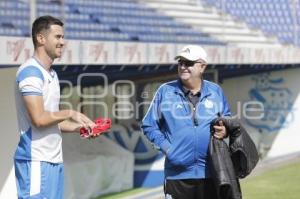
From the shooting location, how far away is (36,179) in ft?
12.2

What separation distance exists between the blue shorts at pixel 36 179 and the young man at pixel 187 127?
3.15 feet

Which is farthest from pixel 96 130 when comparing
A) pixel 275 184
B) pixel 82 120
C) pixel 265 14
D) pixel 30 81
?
pixel 265 14

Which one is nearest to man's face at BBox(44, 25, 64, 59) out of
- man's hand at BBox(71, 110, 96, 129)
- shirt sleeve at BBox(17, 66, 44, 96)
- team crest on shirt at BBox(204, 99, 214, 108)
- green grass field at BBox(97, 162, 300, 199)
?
shirt sleeve at BBox(17, 66, 44, 96)

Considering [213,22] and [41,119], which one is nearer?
[41,119]

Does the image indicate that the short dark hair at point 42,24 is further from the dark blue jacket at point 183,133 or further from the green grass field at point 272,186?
the green grass field at point 272,186

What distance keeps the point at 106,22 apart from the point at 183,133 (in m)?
7.46

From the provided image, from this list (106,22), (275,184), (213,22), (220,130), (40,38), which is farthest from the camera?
(213,22)

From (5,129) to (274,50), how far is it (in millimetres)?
6612

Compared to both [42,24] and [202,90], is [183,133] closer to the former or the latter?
[202,90]

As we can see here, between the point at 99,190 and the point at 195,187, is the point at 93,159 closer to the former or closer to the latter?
the point at 99,190

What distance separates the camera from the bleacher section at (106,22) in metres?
9.35

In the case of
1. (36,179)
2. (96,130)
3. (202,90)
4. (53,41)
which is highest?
(53,41)

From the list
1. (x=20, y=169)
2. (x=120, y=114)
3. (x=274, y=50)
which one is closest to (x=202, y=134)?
(x=20, y=169)

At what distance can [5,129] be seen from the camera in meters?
7.57
